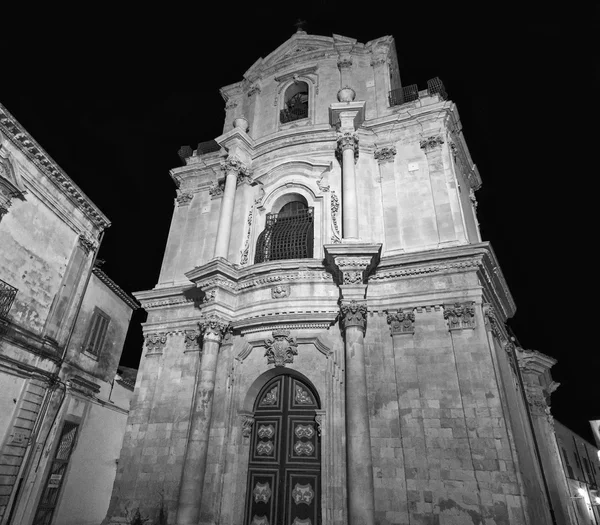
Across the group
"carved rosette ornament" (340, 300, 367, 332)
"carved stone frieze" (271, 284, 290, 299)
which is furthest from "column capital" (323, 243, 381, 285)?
"carved stone frieze" (271, 284, 290, 299)

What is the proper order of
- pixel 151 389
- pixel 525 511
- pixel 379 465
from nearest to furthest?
1. pixel 525 511
2. pixel 379 465
3. pixel 151 389

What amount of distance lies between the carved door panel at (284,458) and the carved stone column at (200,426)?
4.41 feet

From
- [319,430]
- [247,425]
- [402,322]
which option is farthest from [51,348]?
[402,322]

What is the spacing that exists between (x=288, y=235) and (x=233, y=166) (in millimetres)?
3415

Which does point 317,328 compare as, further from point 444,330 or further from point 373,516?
point 373,516

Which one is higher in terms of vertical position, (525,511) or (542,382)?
(542,382)

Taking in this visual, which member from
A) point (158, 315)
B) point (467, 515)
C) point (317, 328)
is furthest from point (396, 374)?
point (158, 315)

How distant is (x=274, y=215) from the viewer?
47.4 ft

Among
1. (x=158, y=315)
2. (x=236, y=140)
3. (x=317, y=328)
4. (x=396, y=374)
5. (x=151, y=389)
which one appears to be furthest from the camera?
(x=236, y=140)

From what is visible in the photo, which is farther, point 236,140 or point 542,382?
point 542,382

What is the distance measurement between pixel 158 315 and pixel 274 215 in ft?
17.2

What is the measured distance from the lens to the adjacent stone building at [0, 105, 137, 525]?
535 inches

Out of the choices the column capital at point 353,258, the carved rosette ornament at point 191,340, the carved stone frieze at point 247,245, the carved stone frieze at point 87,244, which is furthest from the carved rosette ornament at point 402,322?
the carved stone frieze at point 87,244

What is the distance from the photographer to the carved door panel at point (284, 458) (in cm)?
1004
